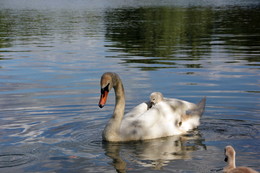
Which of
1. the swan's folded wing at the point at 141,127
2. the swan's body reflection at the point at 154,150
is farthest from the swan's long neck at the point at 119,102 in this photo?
the swan's body reflection at the point at 154,150

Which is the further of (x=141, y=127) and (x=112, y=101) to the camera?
(x=112, y=101)

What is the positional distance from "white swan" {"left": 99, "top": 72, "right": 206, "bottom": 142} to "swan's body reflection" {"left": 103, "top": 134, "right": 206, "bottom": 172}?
0.18 m

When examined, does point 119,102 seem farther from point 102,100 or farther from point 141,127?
point 102,100

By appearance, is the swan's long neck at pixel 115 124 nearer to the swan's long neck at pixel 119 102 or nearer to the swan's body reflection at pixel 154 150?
the swan's long neck at pixel 119 102

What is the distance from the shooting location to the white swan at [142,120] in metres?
11.7

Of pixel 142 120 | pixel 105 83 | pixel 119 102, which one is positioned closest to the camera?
pixel 105 83

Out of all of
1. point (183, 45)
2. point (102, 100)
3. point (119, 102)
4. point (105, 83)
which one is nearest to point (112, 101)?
point (119, 102)

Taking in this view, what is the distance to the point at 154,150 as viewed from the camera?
36.5ft

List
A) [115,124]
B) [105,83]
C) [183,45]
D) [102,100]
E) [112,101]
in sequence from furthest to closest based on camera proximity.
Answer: [183,45], [112,101], [115,124], [105,83], [102,100]

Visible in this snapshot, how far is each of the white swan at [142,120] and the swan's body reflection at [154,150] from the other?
18cm

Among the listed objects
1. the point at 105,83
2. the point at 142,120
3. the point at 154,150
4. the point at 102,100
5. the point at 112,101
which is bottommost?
the point at 154,150

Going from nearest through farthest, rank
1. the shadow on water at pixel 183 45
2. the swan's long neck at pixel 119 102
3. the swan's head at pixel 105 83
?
the swan's head at pixel 105 83 → the swan's long neck at pixel 119 102 → the shadow on water at pixel 183 45

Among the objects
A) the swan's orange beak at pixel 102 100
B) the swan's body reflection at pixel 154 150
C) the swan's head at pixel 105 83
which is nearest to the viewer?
the swan's body reflection at pixel 154 150

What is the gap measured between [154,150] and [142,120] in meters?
0.96
